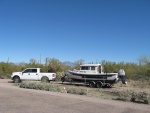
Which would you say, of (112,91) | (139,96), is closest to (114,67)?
(112,91)

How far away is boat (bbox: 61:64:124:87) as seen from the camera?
27.4m

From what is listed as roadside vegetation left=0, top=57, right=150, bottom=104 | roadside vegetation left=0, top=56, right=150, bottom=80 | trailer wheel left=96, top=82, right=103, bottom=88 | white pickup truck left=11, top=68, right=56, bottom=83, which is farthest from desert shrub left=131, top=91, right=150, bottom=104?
white pickup truck left=11, top=68, right=56, bottom=83

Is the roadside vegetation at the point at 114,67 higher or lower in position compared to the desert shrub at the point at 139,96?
higher

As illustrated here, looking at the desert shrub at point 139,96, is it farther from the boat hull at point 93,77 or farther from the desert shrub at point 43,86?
the boat hull at point 93,77

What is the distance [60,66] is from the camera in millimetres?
48094

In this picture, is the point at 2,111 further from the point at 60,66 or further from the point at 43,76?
Answer: the point at 60,66

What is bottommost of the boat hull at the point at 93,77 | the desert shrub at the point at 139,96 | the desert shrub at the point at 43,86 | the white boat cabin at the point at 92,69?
the desert shrub at the point at 139,96

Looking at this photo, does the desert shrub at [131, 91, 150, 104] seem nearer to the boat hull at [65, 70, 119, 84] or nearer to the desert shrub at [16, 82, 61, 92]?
the desert shrub at [16, 82, 61, 92]

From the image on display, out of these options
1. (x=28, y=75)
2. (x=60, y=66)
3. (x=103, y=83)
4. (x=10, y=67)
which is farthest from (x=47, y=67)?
(x=103, y=83)

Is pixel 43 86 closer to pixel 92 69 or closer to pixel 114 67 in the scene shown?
pixel 92 69

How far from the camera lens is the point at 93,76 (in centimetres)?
2825

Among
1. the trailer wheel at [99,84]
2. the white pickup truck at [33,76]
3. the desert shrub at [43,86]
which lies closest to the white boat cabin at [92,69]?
the trailer wheel at [99,84]

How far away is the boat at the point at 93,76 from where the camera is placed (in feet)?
89.9

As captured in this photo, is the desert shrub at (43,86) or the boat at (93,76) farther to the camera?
the boat at (93,76)
